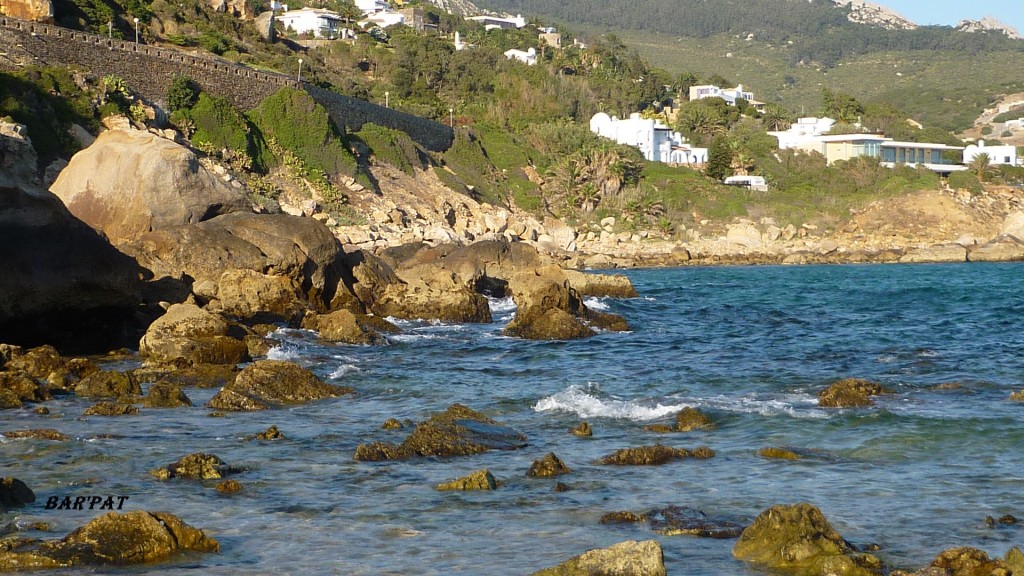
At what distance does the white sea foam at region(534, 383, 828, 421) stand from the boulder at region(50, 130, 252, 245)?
1332cm

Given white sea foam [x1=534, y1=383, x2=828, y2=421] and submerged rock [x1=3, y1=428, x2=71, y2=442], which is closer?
submerged rock [x1=3, y1=428, x2=71, y2=442]

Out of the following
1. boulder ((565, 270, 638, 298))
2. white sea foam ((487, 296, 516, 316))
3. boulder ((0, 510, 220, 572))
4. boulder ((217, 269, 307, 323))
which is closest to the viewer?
boulder ((0, 510, 220, 572))

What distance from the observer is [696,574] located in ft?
23.7

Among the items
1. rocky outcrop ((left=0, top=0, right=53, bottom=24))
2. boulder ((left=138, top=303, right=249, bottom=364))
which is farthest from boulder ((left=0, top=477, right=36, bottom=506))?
rocky outcrop ((left=0, top=0, right=53, bottom=24))

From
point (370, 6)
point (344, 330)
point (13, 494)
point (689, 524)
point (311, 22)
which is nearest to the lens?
point (689, 524)

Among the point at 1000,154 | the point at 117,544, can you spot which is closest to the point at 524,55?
the point at 1000,154

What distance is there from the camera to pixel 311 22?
105938mm

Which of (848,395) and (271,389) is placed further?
(271,389)

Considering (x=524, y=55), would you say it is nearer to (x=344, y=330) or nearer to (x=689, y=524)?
(x=344, y=330)

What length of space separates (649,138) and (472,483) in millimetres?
81256

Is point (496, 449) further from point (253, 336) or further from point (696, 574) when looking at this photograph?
point (253, 336)

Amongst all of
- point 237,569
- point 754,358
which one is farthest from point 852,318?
point 237,569

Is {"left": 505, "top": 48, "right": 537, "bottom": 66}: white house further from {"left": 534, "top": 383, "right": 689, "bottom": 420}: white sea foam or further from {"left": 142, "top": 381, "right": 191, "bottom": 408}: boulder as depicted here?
{"left": 142, "top": 381, "right": 191, "bottom": 408}: boulder

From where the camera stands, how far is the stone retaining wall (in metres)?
42.2
